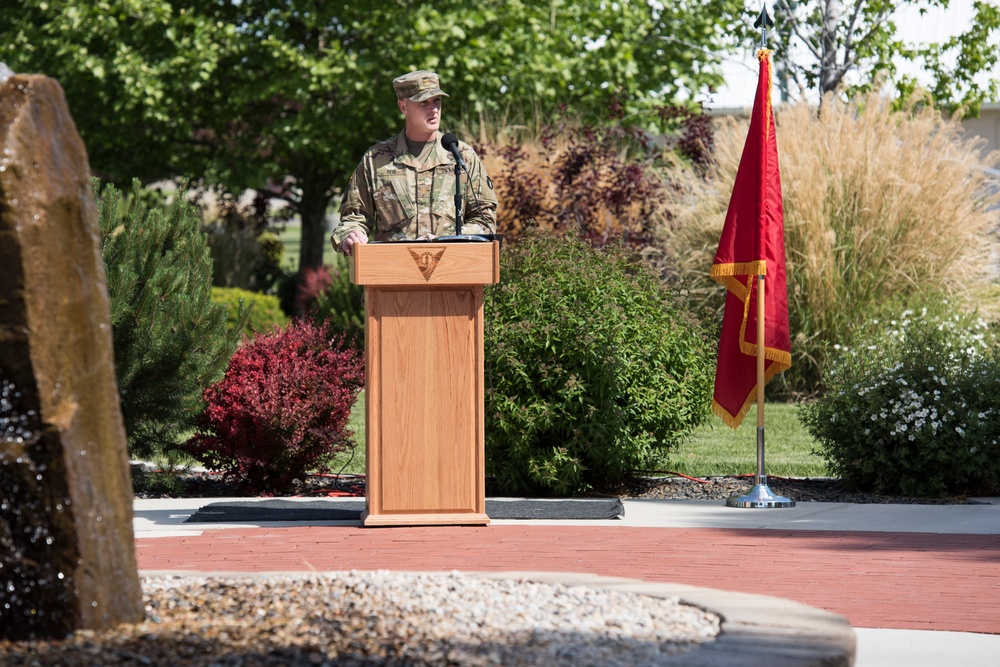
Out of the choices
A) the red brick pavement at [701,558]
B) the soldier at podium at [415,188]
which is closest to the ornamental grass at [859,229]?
the soldier at podium at [415,188]

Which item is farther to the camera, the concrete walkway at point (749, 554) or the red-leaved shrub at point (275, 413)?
the red-leaved shrub at point (275, 413)

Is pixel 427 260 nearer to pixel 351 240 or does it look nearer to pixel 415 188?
pixel 351 240

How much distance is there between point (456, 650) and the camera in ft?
11.7

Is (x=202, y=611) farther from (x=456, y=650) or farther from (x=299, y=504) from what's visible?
(x=299, y=504)

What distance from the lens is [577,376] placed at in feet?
26.7

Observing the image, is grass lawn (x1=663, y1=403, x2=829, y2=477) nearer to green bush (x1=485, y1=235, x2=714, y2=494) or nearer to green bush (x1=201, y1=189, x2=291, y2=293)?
green bush (x1=485, y1=235, x2=714, y2=494)

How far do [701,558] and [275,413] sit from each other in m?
3.12

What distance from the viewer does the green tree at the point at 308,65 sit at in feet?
61.4

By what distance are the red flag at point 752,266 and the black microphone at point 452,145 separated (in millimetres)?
2044

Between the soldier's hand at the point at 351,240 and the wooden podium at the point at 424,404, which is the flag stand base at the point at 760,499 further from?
the soldier's hand at the point at 351,240

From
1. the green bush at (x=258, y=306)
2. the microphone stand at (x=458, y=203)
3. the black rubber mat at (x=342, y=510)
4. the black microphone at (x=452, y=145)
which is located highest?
the black microphone at (x=452, y=145)

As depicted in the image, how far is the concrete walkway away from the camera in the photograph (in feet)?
16.6

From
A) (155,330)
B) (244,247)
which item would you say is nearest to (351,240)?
(155,330)

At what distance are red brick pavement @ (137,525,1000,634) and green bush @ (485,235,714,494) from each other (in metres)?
1.14
